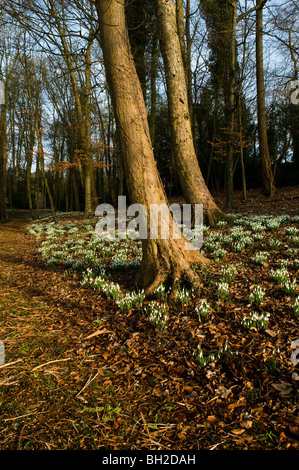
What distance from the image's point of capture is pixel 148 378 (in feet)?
7.59

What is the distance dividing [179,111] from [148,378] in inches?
244

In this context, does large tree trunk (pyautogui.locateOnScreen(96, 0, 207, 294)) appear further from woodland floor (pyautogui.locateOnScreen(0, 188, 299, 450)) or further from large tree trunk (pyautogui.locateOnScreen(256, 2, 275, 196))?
large tree trunk (pyautogui.locateOnScreen(256, 2, 275, 196))

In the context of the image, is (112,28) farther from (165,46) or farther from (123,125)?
(165,46)

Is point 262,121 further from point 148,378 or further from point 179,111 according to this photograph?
point 148,378

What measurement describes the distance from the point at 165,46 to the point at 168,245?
547 cm

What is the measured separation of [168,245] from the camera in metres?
3.72

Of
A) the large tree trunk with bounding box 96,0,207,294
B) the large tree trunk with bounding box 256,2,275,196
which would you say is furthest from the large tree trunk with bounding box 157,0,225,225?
the large tree trunk with bounding box 256,2,275,196

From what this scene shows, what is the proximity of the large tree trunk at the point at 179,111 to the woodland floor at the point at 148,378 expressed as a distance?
365cm

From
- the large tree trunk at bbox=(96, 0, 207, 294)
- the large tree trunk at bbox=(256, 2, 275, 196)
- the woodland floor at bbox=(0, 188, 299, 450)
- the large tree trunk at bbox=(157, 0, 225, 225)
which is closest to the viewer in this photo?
the woodland floor at bbox=(0, 188, 299, 450)

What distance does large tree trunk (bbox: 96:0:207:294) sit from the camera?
3434 millimetres

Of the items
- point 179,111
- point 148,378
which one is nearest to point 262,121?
point 179,111

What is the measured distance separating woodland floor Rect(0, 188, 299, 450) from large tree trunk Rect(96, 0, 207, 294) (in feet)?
1.73
